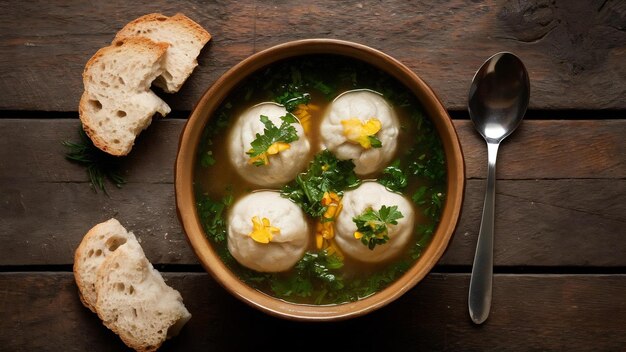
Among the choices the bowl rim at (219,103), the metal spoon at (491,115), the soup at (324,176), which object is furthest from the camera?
the metal spoon at (491,115)

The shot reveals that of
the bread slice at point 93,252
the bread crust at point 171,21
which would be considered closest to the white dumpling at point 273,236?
the bread slice at point 93,252

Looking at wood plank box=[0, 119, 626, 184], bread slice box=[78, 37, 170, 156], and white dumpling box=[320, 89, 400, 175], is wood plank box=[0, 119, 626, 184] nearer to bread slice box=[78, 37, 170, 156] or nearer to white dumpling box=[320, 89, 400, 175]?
bread slice box=[78, 37, 170, 156]

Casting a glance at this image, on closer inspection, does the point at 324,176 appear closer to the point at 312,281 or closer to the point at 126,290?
the point at 312,281

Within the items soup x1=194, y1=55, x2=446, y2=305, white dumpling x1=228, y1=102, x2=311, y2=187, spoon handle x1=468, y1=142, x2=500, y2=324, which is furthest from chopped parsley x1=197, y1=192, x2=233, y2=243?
spoon handle x1=468, y1=142, x2=500, y2=324

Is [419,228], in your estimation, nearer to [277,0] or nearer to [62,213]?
[277,0]

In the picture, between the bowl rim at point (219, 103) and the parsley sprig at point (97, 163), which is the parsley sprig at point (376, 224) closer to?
the bowl rim at point (219, 103)

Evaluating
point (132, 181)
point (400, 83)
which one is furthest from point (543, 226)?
point (132, 181)
